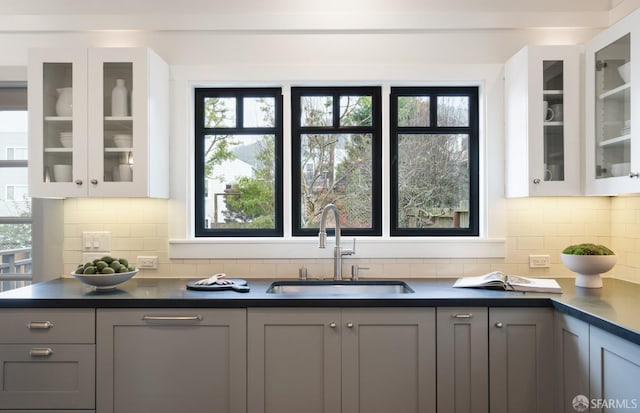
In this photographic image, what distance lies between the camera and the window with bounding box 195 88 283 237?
3154mm

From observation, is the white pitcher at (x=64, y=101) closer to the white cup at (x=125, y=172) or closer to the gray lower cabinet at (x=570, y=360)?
the white cup at (x=125, y=172)

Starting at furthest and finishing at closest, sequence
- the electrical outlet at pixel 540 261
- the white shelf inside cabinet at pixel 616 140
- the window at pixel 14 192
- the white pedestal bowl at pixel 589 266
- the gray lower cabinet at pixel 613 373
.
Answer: the window at pixel 14 192, the electrical outlet at pixel 540 261, the white pedestal bowl at pixel 589 266, the white shelf inside cabinet at pixel 616 140, the gray lower cabinet at pixel 613 373

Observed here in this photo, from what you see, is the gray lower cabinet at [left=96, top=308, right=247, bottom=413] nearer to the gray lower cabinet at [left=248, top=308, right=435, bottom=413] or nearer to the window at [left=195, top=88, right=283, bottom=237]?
the gray lower cabinet at [left=248, top=308, right=435, bottom=413]

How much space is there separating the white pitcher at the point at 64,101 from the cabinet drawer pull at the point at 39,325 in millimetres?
1224

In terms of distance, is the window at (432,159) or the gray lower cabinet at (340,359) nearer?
the gray lower cabinet at (340,359)

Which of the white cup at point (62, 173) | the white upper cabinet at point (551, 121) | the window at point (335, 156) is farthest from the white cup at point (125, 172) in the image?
the white upper cabinet at point (551, 121)

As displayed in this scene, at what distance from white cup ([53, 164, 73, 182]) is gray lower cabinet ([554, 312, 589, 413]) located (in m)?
2.83

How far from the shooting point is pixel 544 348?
2.29 m

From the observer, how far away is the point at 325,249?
3018 millimetres

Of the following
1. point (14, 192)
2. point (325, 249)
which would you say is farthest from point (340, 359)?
point (14, 192)

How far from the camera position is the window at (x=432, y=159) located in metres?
3.14

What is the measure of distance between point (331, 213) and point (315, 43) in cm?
115

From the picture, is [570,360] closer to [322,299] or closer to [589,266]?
[589,266]

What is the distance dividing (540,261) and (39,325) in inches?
117
